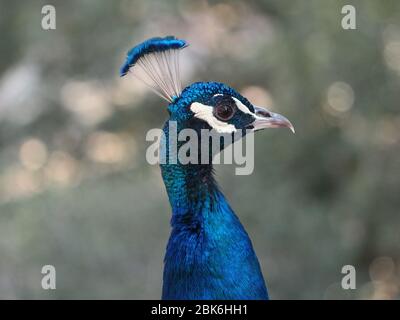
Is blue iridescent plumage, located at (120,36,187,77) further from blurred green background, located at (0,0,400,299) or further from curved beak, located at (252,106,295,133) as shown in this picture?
blurred green background, located at (0,0,400,299)

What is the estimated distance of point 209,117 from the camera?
5.22 ft

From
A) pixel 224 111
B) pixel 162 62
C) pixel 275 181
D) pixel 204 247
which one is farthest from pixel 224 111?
pixel 275 181

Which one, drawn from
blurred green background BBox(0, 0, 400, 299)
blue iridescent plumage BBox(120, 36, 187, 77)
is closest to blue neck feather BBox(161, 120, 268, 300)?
blue iridescent plumage BBox(120, 36, 187, 77)

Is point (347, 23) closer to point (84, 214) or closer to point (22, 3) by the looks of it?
point (84, 214)

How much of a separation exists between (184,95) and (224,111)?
0.09m

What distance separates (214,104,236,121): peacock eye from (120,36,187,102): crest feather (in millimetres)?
86

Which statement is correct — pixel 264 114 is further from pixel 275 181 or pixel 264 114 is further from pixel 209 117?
pixel 275 181

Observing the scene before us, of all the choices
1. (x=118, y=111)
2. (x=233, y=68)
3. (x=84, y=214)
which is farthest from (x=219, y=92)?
(x=118, y=111)

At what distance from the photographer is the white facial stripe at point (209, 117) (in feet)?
5.18

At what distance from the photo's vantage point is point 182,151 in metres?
1.56

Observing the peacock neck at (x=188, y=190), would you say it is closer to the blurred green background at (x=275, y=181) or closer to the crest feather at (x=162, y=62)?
the crest feather at (x=162, y=62)

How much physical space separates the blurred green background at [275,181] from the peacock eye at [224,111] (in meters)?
1.35

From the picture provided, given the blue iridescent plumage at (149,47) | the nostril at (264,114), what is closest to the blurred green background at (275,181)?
the nostril at (264,114)
